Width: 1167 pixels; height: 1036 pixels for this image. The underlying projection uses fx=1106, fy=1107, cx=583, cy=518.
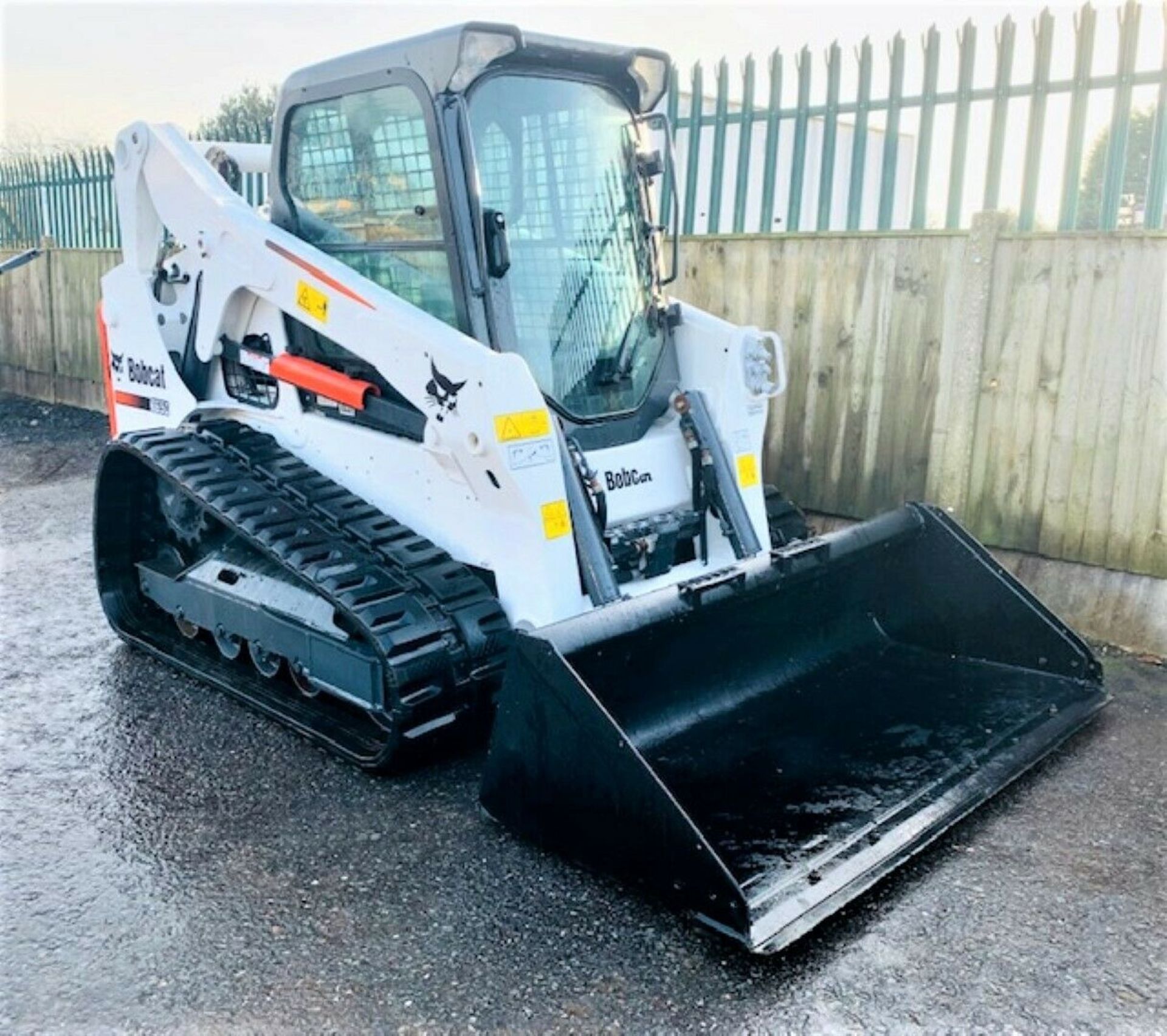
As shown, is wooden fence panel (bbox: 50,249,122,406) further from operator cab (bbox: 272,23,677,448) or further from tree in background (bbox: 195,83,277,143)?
operator cab (bbox: 272,23,677,448)

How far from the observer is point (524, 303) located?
3820 millimetres

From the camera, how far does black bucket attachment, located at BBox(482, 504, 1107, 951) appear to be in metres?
→ 2.67

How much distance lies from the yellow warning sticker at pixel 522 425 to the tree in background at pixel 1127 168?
2.78 meters

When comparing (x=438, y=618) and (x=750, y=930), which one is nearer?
(x=750, y=930)

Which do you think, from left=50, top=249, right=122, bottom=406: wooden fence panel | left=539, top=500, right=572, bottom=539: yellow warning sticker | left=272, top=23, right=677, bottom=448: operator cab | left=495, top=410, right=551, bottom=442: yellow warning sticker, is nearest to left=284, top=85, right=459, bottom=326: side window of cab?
left=272, top=23, right=677, bottom=448: operator cab

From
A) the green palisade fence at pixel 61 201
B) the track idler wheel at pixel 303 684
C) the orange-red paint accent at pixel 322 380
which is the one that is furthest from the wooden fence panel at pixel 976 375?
the green palisade fence at pixel 61 201

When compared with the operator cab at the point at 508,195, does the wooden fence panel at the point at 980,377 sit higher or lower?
lower

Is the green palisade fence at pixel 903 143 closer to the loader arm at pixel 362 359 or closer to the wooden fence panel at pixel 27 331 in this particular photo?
the loader arm at pixel 362 359

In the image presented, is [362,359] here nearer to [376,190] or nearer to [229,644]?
[376,190]

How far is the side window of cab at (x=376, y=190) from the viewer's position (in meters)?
3.69

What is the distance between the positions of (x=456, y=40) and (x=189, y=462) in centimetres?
180

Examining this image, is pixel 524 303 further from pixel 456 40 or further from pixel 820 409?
pixel 820 409

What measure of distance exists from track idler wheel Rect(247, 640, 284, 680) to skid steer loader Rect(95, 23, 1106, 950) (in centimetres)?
1

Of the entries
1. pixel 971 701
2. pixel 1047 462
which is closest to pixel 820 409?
pixel 1047 462
